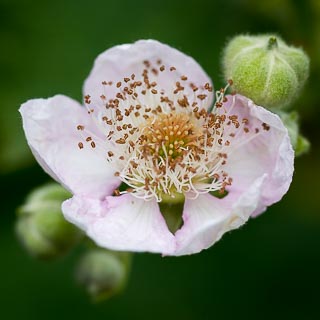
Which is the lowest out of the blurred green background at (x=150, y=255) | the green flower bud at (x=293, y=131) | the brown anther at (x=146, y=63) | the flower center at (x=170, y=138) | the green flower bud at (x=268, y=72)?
the blurred green background at (x=150, y=255)

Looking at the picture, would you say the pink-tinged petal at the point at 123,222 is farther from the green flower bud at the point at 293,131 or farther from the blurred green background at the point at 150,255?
the blurred green background at the point at 150,255

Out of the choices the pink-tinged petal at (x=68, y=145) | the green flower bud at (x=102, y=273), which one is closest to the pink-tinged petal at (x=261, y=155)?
the pink-tinged petal at (x=68, y=145)

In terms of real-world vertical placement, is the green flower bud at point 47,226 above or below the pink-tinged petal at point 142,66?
below

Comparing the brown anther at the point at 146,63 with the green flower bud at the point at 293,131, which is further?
the brown anther at the point at 146,63

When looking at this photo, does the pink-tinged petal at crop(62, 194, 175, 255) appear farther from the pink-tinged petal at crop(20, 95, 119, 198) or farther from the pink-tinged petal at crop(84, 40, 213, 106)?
the pink-tinged petal at crop(84, 40, 213, 106)

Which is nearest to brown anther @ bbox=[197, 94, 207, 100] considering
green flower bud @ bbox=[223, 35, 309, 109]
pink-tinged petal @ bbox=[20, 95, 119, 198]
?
green flower bud @ bbox=[223, 35, 309, 109]

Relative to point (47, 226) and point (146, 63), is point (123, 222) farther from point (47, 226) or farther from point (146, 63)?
point (146, 63)

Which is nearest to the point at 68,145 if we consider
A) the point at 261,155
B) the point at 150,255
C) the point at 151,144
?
the point at 151,144
